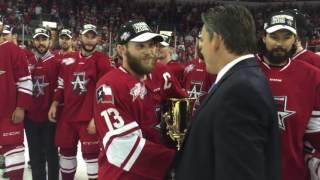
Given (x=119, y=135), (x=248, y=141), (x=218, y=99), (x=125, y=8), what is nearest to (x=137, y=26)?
(x=119, y=135)

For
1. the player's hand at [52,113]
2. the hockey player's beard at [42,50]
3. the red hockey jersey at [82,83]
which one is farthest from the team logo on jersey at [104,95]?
the hockey player's beard at [42,50]

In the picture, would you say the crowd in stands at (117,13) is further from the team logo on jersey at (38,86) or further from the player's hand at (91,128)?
the player's hand at (91,128)

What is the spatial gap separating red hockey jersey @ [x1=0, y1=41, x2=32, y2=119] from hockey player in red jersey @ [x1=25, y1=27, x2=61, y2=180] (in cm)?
43

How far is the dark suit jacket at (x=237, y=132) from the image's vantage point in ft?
4.89

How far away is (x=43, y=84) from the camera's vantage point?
16.2ft

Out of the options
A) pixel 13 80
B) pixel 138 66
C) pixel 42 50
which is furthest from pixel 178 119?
pixel 42 50

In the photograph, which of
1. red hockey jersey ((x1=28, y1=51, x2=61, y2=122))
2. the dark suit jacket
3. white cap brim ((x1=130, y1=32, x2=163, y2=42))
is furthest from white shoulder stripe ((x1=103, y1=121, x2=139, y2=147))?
red hockey jersey ((x1=28, y1=51, x2=61, y2=122))

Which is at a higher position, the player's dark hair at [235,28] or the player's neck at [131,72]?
the player's dark hair at [235,28]

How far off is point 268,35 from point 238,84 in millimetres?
1266

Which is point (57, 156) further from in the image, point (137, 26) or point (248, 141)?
point (248, 141)

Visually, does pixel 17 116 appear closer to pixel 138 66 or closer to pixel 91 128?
pixel 91 128

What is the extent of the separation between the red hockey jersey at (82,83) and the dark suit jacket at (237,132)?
2917mm

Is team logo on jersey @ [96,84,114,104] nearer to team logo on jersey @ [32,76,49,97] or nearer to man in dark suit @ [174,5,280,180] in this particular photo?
man in dark suit @ [174,5,280,180]

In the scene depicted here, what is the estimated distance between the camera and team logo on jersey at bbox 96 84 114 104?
227cm
